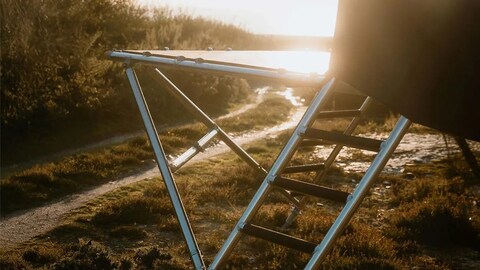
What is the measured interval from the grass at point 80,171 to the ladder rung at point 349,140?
492cm

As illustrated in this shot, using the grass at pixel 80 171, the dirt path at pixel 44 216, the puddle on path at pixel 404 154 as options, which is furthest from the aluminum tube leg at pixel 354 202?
the puddle on path at pixel 404 154

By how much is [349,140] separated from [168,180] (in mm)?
1646

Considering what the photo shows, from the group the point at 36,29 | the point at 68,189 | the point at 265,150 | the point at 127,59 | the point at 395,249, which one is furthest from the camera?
the point at 36,29

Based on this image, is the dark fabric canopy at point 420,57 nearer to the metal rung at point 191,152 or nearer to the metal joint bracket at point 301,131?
the metal joint bracket at point 301,131

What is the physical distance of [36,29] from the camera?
1216 centimetres

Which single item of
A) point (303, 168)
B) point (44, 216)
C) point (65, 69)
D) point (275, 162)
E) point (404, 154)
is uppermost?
point (275, 162)

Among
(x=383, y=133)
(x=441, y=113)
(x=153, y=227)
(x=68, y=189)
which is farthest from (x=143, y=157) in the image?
(x=441, y=113)

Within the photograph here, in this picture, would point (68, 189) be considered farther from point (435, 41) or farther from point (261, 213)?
point (435, 41)

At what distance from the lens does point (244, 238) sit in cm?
604

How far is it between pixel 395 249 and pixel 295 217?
112 cm

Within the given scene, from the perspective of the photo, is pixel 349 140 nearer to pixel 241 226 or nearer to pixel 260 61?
pixel 241 226

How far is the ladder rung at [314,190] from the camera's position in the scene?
3193mm

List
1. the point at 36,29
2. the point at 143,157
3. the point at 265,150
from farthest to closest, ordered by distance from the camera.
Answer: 1. the point at 36,29
2. the point at 265,150
3. the point at 143,157

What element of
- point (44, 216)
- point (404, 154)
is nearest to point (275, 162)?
point (44, 216)
